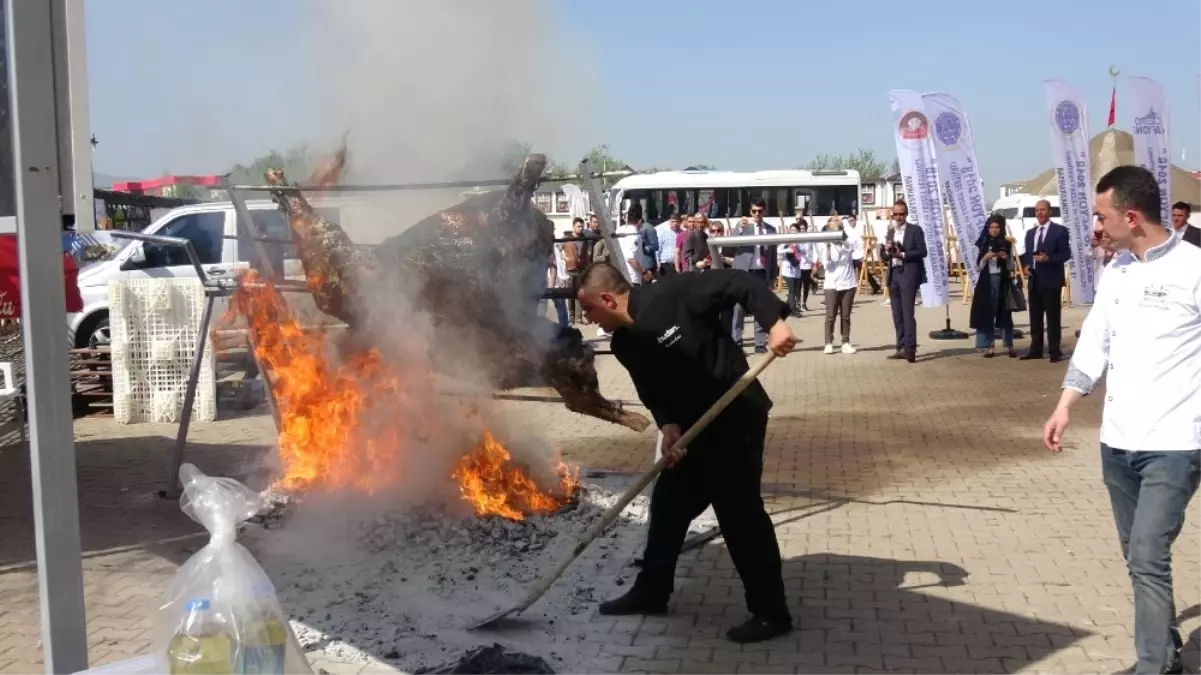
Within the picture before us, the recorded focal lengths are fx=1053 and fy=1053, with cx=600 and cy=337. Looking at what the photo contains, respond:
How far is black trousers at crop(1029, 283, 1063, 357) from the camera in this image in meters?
12.9

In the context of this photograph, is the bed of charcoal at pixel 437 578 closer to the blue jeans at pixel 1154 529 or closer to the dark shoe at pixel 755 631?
the dark shoe at pixel 755 631

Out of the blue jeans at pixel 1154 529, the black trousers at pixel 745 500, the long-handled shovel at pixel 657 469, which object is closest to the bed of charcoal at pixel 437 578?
the long-handled shovel at pixel 657 469

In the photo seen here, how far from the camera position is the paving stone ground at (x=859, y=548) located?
436 centimetres

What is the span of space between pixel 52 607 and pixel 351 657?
1993 mm

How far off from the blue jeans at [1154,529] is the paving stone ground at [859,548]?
379mm

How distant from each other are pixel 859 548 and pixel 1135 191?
8.73 ft

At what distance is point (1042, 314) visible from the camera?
13328mm

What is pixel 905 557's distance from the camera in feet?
18.4

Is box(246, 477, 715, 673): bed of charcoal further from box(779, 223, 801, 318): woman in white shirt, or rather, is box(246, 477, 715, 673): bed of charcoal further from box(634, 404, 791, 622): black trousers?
box(779, 223, 801, 318): woman in white shirt

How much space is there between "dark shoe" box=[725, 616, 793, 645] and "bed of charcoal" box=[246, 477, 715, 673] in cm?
65

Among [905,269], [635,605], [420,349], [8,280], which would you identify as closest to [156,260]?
[8,280]

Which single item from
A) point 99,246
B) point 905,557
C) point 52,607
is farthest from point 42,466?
point 99,246

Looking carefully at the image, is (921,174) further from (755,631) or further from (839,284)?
(755,631)

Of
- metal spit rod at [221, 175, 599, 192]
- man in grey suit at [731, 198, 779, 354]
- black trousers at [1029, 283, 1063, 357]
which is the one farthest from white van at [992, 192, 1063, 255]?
metal spit rod at [221, 175, 599, 192]
